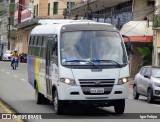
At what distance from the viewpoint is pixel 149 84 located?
2314 cm

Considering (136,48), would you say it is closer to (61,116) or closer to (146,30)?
(146,30)

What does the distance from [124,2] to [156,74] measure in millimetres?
30968

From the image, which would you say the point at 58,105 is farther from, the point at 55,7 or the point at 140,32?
the point at 55,7

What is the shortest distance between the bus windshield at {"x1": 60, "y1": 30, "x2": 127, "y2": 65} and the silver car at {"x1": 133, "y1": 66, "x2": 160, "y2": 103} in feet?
22.3

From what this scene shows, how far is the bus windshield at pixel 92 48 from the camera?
15758 millimetres

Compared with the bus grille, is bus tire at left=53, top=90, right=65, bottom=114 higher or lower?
lower

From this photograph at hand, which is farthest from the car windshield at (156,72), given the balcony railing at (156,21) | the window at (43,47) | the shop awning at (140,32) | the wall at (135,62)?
the wall at (135,62)

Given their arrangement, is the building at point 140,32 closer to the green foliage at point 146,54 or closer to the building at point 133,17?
the building at point 133,17

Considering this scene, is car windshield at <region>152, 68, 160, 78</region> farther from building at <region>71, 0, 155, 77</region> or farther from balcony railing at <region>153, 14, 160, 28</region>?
building at <region>71, 0, 155, 77</region>

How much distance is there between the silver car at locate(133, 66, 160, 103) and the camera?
2273 cm

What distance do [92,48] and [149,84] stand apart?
7.64 metres

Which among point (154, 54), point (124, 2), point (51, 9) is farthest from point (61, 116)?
point (51, 9)

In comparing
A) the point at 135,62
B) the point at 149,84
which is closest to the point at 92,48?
the point at 149,84

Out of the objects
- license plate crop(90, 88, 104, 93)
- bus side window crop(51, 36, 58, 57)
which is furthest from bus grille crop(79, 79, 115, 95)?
bus side window crop(51, 36, 58, 57)
